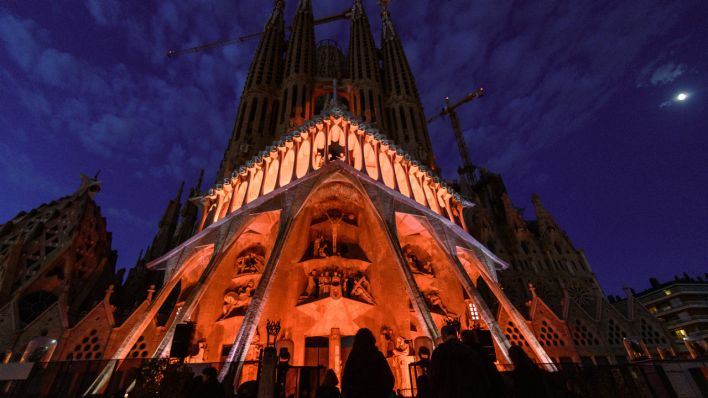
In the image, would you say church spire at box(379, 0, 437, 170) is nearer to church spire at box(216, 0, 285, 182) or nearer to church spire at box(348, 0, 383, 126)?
church spire at box(348, 0, 383, 126)

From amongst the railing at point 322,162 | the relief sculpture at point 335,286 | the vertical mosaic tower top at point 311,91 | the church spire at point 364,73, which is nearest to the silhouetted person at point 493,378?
the relief sculpture at point 335,286

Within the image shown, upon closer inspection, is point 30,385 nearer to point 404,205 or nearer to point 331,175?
point 331,175

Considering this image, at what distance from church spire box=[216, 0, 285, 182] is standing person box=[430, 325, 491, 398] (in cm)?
2031

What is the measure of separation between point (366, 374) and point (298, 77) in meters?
28.2

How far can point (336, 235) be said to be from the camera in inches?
675

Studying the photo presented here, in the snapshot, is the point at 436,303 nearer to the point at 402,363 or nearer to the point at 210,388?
the point at 402,363

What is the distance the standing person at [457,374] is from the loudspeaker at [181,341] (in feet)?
22.9

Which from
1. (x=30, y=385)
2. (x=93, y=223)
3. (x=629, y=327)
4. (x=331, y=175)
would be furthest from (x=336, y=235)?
(x=629, y=327)

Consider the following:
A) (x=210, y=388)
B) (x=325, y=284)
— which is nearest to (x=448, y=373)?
(x=210, y=388)

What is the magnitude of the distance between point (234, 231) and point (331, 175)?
5.46 meters

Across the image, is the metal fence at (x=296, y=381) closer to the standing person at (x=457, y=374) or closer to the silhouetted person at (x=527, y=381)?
the silhouetted person at (x=527, y=381)

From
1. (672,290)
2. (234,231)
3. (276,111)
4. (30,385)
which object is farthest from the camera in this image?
(672,290)

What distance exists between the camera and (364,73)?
101ft

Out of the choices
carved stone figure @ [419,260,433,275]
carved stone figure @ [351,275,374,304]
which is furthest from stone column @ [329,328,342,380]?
carved stone figure @ [419,260,433,275]
